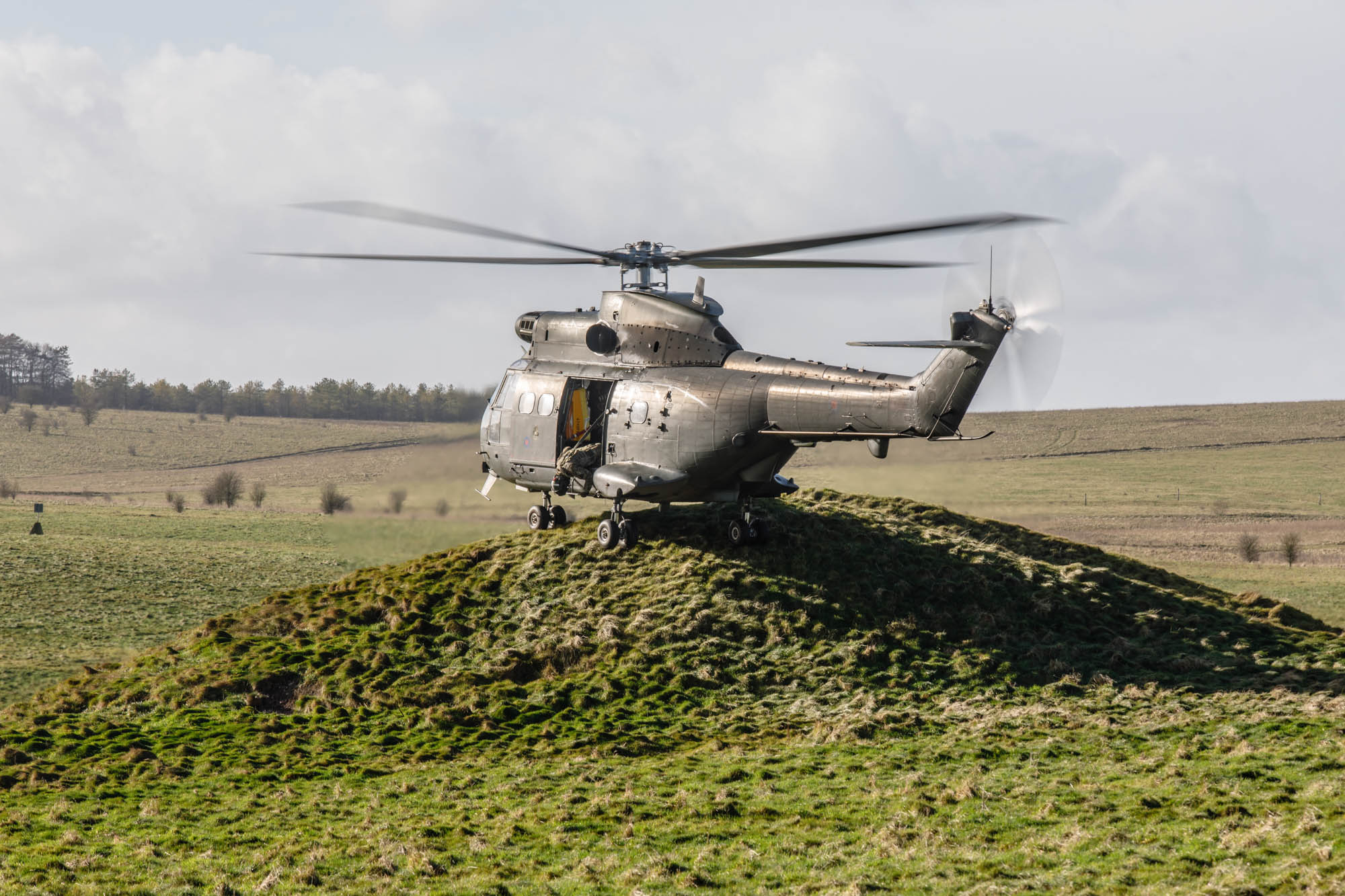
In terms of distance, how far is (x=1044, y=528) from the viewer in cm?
Result: 7375

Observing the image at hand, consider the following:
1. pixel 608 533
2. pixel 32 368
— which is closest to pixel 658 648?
pixel 608 533

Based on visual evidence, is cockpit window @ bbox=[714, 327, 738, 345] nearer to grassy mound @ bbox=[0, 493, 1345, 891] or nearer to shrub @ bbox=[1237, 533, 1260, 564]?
grassy mound @ bbox=[0, 493, 1345, 891]

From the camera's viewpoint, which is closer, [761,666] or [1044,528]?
[761,666]

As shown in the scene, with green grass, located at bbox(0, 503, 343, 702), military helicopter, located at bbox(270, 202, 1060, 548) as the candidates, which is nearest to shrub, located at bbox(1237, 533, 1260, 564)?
military helicopter, located at bbox(270, 202, 1060, 548)

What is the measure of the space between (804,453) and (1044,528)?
2877 cm

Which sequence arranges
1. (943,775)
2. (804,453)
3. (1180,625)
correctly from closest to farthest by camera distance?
(943,775) < (1180,625) < (804,453)

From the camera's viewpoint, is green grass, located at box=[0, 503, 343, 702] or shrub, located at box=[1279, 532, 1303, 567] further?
shrub, located at box=[1279, 532, 1303, 567]

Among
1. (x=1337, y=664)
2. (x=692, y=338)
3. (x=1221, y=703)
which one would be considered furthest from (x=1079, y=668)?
(x=692, y=338)

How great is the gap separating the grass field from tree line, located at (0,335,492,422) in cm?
975

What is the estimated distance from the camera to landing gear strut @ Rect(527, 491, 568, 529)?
35469mm

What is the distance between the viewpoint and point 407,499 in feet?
119

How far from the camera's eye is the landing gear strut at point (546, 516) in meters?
35.5

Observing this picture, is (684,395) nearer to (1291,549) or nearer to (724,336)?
(724,336)

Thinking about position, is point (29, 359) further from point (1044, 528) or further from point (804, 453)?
point (1044, 528)
